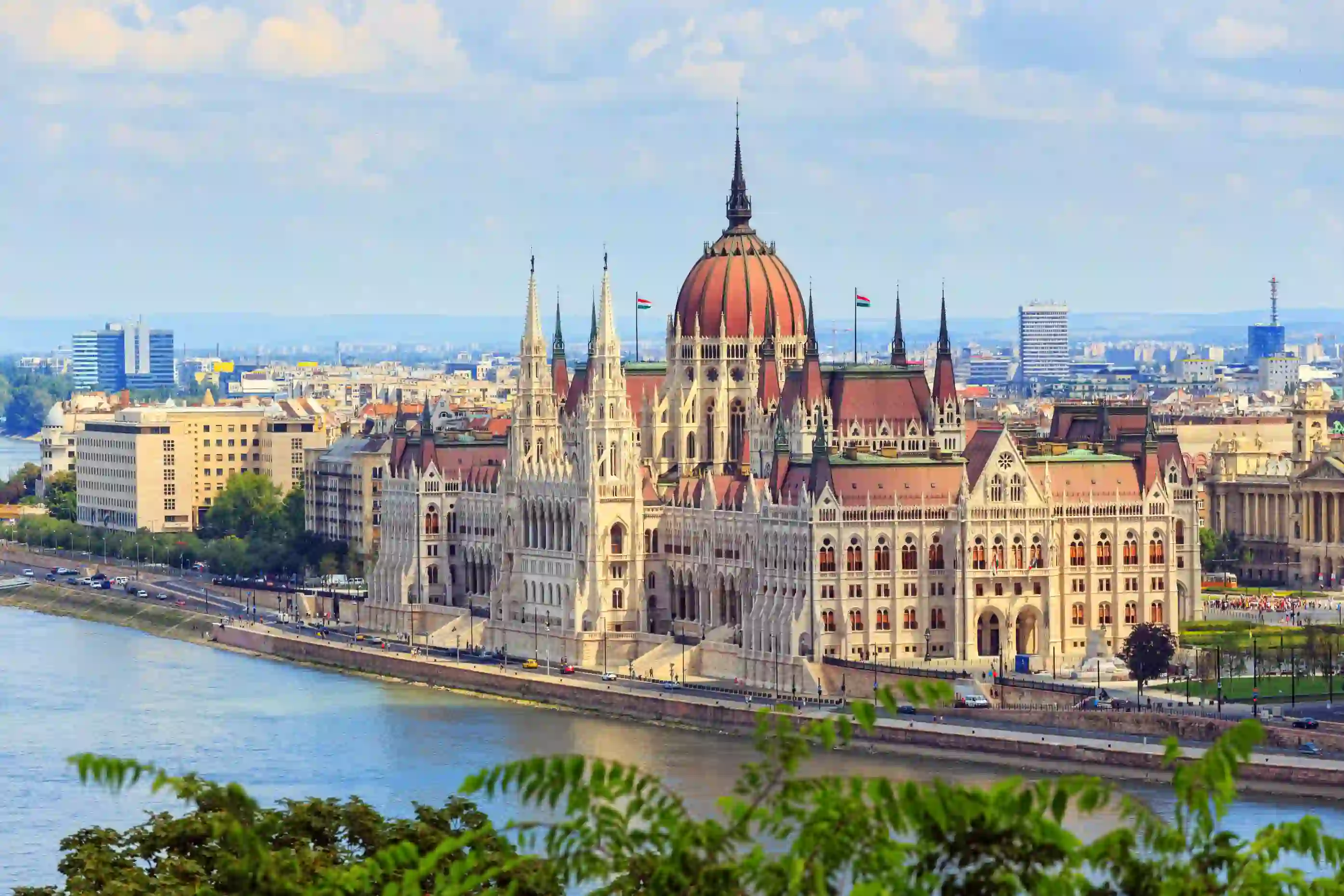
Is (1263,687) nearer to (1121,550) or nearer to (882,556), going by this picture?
(1121,550)

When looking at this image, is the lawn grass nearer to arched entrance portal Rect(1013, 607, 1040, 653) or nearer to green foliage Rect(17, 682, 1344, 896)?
arched entrance portal Rect(1013, 607, 1040, 653)

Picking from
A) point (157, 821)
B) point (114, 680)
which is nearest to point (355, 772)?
point (114, 680)

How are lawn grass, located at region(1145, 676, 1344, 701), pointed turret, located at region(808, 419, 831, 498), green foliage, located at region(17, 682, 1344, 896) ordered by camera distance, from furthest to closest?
→ pointed turret, located at region(808, 419, 831, 498)
lawn grass, located at region(1145, 676, 1344, 701)
green foliage, located at region(17, 682, 1344, 896)

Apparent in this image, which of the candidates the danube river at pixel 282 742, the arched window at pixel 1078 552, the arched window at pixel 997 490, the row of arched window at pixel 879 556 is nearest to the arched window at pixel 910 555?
the row of arched window at pixel 879 556

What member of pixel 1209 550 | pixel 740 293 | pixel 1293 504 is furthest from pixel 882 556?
pixel 1293 504

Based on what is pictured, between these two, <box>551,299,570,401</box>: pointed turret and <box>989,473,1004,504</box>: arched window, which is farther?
<box>551,299,570,401</box>: pointed turret

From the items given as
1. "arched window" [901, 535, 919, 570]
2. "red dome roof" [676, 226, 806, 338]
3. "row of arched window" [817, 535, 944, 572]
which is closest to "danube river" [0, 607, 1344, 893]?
"row of arched window" [817, 535, 944, 572]
